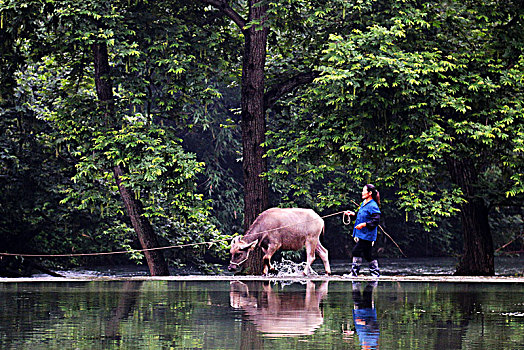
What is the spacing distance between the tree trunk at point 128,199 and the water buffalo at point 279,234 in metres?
5.90

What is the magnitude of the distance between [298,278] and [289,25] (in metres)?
9.00

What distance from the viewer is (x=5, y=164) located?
24656 mm

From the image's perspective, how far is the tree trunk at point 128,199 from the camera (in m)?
23.0

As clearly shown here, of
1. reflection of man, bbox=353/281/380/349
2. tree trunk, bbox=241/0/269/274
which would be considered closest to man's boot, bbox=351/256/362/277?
reflection of man, bbox=353/281/380/349

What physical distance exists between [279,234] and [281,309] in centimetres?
758

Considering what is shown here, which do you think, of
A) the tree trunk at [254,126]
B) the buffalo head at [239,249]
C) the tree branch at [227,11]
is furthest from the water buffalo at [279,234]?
the tree branch at [227,11]

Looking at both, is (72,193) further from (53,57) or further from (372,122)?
(372,122)

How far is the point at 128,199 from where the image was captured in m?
23.5

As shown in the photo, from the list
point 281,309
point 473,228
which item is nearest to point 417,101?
point 473,228

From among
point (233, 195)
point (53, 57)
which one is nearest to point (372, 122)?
point (53, 57)

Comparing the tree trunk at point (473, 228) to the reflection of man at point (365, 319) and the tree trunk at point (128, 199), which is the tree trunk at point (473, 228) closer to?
the tree trunk at point (128, 199)

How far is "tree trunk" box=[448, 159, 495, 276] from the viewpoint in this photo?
72.0 ft

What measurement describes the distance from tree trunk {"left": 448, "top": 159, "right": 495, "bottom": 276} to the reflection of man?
953cm

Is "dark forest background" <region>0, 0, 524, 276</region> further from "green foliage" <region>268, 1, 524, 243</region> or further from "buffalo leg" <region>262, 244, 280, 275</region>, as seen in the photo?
"buffalo leg" <region>262, 244, 280, 275</region>
